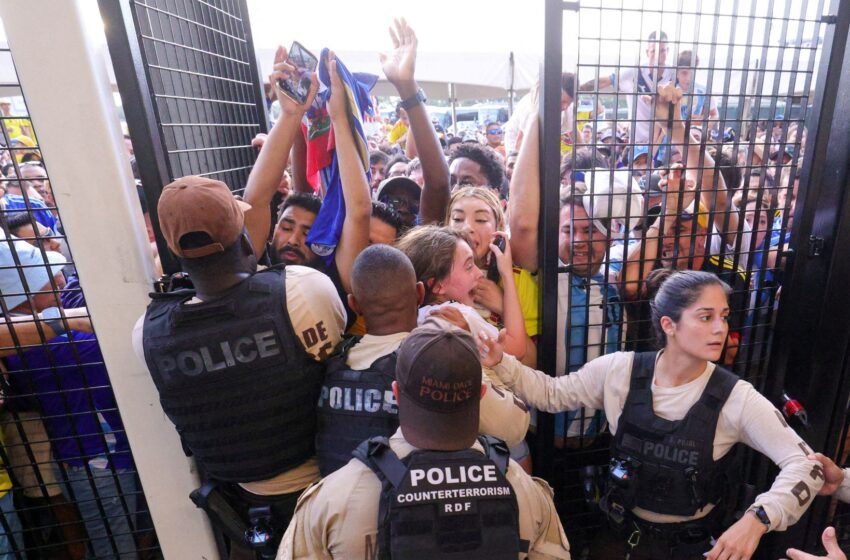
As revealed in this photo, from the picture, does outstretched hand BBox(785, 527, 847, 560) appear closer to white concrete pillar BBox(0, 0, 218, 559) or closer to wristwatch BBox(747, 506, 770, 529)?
wristwatch BBox(747, 506, 770, 529)

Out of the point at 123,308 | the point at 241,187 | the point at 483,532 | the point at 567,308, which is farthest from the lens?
the point at 241,187

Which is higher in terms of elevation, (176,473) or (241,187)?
(241,187)

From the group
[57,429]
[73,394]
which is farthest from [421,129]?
[57,429]

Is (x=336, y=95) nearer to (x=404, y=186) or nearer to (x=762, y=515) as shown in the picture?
(x=404, y=186)

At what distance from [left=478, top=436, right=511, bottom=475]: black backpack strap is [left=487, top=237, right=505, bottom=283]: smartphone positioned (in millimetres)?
1005

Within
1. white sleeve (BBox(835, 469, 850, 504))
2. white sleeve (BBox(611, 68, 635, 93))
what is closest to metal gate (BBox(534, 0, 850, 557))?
white sleeve (BBox(611, 68, 635, 93))

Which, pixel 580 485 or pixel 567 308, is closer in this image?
pixel 567 308

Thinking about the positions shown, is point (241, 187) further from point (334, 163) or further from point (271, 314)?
point (271, 314)

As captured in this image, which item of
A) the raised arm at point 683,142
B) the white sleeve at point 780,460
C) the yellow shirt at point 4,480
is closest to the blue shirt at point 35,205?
the yellow shirt at point 4,480

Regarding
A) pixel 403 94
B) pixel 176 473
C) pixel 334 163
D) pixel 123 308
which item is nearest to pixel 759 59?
pixel 403 94

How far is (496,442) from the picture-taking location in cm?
121

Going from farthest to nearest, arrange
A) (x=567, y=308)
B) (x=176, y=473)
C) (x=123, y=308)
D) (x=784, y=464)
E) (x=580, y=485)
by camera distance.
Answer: (x=580, y=485)
(x=567, y=308)
(x=176, y=473)
(x=123, y=308)
(x=784, y=464)

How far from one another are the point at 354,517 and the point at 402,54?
171 cm

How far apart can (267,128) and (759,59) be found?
232 cm
